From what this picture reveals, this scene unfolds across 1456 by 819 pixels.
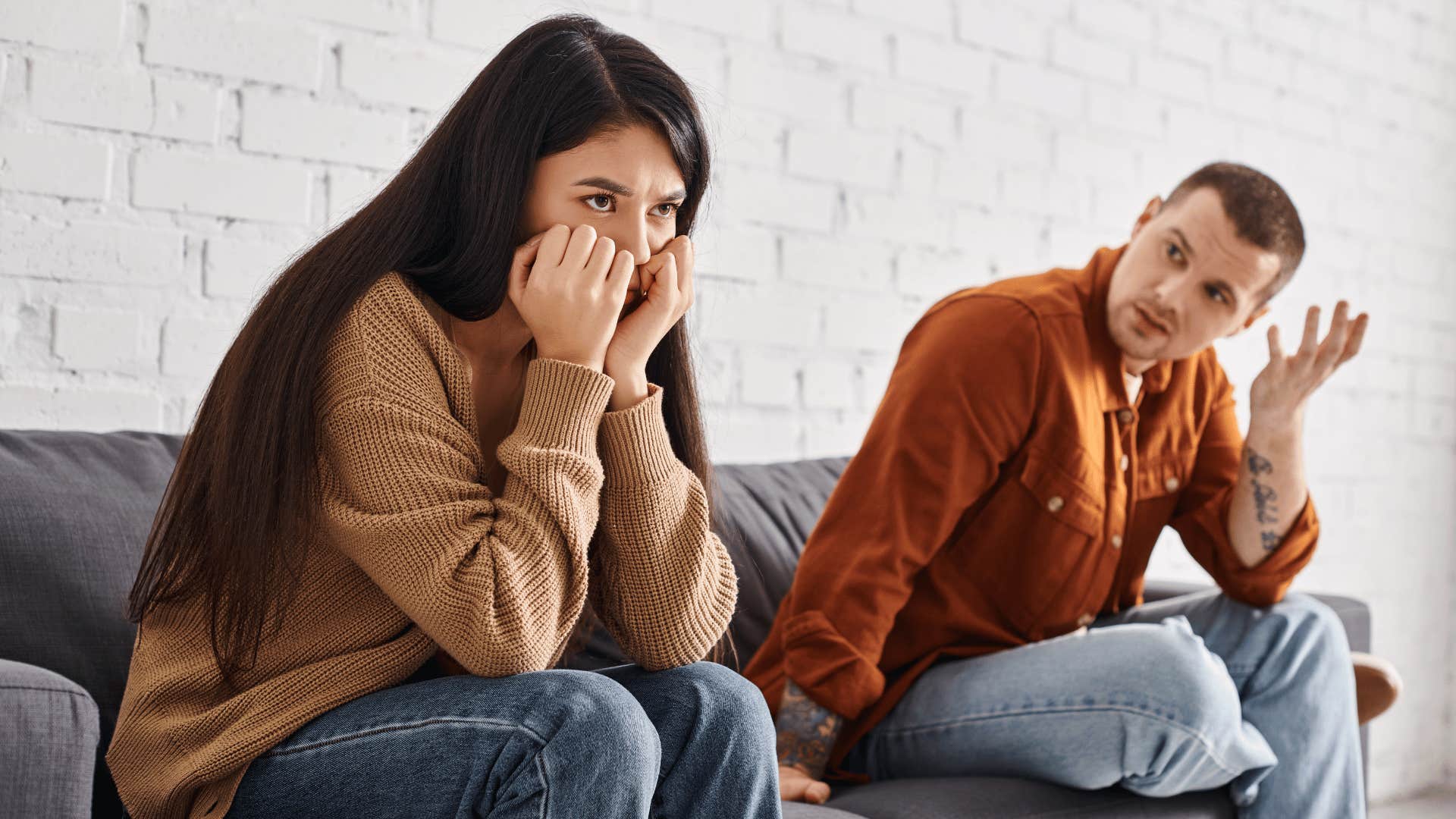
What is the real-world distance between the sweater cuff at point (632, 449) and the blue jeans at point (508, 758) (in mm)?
216

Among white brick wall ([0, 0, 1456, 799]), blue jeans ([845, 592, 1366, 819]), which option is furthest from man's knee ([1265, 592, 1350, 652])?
white brick wall ([0, 0, 1456, 799])

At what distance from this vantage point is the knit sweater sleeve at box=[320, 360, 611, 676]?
1.05 meters

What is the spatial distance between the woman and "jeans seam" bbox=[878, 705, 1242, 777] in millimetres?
485

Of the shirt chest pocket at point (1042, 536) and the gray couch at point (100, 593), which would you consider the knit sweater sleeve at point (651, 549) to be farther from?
the shirt chest pocket at point (1042, 536)

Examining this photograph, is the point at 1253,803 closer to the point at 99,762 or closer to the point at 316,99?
the point at 99,762

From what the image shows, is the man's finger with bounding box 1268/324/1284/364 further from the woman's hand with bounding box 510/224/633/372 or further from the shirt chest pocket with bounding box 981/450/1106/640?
the woman's hand with bounding box 510/224/633/372

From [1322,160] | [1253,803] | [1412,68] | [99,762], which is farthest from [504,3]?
[1412,68]

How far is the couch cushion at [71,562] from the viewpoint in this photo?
1.31 m

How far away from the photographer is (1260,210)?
72.0 inches

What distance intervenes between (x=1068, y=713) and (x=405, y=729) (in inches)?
33.1

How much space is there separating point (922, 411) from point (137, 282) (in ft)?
3.32

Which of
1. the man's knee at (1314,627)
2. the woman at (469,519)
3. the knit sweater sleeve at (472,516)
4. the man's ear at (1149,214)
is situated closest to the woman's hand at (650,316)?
the woman at (469,519)

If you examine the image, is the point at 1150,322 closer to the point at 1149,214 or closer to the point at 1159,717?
the point at 1149,214

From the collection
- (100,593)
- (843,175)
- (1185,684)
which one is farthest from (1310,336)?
(100,593)
